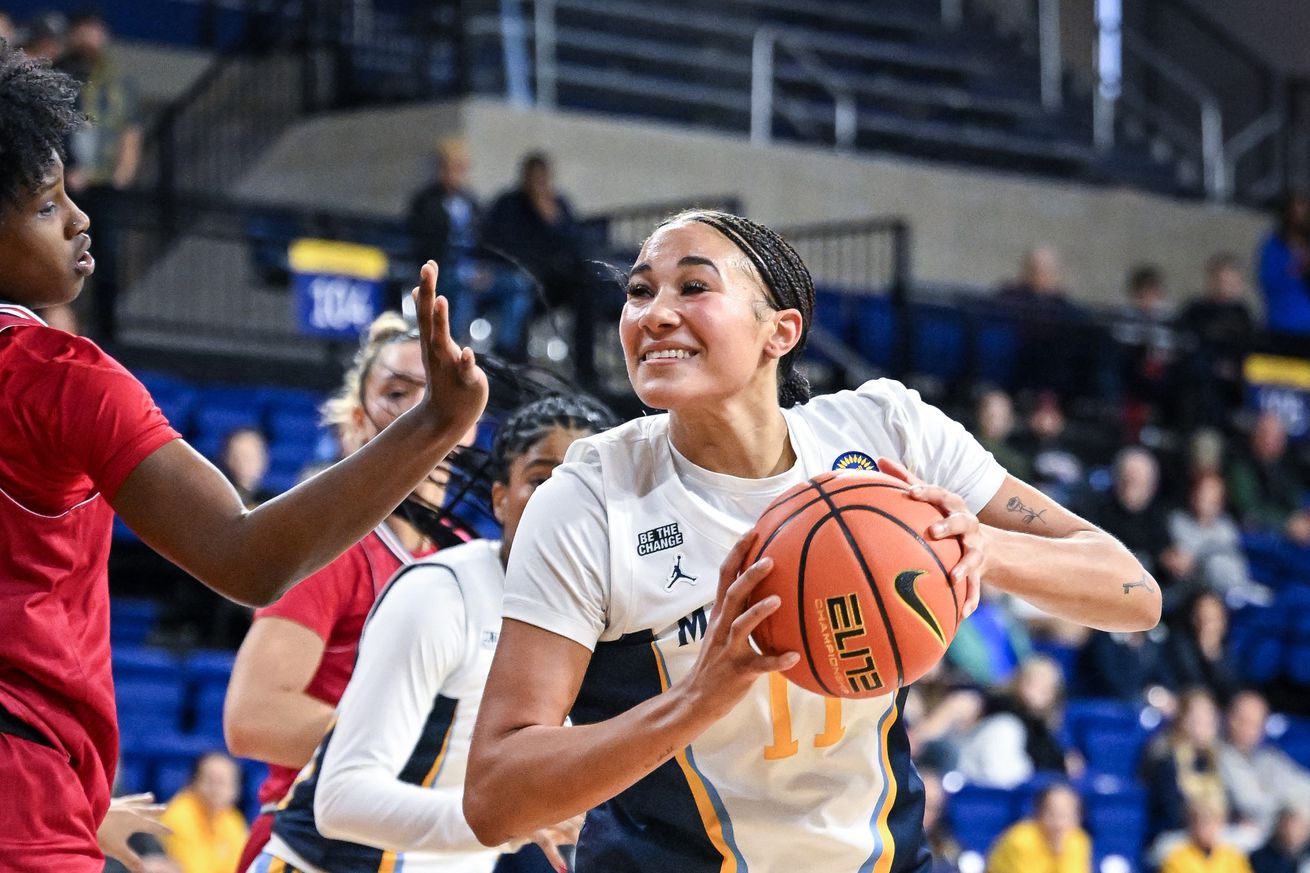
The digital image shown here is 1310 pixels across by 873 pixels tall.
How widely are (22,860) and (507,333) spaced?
736 centimetres

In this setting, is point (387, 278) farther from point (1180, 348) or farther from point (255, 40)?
point (1180, 348)

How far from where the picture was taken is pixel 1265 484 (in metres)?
12.1

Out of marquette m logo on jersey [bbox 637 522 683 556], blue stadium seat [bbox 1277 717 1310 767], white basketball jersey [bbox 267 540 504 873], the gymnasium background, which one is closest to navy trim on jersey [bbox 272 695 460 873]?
white basketball jersey [bbox 267 540 504 873]

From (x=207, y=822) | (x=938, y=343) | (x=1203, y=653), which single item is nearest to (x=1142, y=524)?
(x=1203, y=653)

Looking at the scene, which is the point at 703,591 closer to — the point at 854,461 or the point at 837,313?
the point at 854,461

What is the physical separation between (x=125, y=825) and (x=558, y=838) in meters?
0.73

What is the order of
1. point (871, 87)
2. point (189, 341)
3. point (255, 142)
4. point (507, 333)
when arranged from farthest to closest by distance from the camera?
point (871, 87) < point (255, 142) < point (189, 341) < point (507, 333)

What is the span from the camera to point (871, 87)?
14.4 metres

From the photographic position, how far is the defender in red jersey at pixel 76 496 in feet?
7.87

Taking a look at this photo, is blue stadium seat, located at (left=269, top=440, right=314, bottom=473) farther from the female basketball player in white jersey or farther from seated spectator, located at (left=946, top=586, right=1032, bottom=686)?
the female basketball player in white jersey

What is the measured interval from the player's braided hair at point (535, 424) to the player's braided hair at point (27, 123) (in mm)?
1273

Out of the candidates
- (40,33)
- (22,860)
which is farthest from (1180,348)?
(22,860)

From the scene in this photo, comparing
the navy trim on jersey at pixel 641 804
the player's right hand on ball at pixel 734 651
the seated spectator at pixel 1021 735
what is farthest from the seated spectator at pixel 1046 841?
the player's right hand on ball at pixel 734 651

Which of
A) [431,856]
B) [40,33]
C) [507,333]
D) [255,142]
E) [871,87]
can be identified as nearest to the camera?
[431,856]
